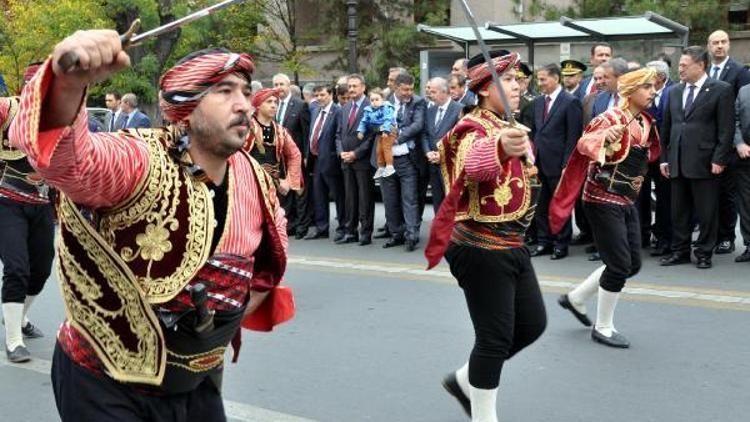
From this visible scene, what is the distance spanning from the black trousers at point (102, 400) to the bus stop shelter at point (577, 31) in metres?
10.3

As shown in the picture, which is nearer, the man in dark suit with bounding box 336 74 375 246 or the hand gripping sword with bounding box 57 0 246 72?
the hand gripping sword with bounding box 57 0 246 72

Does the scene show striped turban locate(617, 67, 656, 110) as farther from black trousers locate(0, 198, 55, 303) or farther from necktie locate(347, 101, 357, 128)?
necktie locate(347, 101, 357, 128)

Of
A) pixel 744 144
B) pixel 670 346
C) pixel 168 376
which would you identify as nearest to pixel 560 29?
pixel 744 144

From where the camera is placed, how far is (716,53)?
9.57m

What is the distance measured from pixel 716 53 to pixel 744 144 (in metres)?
1.10

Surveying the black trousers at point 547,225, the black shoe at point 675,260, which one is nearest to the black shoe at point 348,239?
the black trousers at point 547,225

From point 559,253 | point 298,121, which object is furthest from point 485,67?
point 298,121

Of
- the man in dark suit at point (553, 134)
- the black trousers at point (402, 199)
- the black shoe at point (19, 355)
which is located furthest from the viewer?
the black trousers at point (402, 199)

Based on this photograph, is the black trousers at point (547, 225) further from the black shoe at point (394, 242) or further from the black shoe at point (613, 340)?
the black shoe at point (613, 340)

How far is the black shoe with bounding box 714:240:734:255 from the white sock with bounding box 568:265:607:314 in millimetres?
3499

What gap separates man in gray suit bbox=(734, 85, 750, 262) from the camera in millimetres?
9031

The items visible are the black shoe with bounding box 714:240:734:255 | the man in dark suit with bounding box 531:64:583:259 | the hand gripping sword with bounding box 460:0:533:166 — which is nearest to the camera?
the hand gripping sword with bounding box 460:0:533:166

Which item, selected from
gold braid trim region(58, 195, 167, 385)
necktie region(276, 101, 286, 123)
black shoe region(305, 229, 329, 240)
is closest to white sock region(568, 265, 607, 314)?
gold braid trim region(58, 195, 167, 385)

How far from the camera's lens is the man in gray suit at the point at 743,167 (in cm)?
903
